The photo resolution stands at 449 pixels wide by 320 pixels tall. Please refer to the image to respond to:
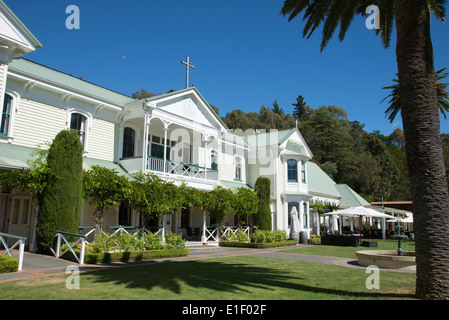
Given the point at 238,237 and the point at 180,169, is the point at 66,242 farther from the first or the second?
the point at 238,237

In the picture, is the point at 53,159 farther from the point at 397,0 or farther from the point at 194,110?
the point at 397,0

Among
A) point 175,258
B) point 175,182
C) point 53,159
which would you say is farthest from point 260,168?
point 53,159

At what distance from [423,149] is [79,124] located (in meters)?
15.9

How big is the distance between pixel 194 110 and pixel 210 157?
15.5ft

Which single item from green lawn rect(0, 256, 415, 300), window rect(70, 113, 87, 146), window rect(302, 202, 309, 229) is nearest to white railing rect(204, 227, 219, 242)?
window rect(70, 113, 87, 146)

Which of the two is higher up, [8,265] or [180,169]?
[180,169]

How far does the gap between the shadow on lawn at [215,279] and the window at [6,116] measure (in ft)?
28.5

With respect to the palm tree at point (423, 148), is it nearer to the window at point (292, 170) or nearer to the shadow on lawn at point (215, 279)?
the shadow on lawn at point (215, 279)

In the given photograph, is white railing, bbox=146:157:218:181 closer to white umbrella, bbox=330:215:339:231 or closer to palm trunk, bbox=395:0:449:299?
palm trunk, bbox=395:0:449:299

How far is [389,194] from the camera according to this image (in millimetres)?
62562

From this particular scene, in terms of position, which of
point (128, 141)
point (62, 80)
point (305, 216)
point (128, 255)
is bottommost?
point (128, 255)

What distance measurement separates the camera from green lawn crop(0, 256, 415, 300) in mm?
6973

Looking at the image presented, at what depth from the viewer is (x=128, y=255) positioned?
13242mm

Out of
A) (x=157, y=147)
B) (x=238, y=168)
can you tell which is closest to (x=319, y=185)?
(x=238, y=168)
